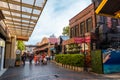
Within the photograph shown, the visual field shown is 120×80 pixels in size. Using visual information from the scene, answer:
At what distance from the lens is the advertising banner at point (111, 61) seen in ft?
46.4

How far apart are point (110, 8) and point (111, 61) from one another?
40.3 ft

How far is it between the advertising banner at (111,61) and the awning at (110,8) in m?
11.4

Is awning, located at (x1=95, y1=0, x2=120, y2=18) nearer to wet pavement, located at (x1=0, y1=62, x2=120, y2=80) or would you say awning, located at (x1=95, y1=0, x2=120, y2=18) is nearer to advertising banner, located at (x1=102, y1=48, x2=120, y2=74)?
wet pavement, located at (x1=0, y1=62, x2=120, y2=80)

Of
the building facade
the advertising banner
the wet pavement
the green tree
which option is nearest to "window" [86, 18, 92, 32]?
the building facade

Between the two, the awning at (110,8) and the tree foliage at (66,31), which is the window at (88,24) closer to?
the awning at (110,8)

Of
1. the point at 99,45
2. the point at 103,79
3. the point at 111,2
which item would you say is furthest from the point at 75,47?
the point at 111,2

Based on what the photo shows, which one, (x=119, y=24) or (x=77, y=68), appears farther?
(x=119, y=24)

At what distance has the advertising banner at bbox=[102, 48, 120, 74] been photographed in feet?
46.4

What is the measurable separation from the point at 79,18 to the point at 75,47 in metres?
5.74

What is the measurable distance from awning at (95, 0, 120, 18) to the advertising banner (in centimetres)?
1144

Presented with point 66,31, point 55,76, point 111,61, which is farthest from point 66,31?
Answer: point 55,76

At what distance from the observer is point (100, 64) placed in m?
14.2

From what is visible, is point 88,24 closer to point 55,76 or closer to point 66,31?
point 55,76

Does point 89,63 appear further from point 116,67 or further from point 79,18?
point 79,18
